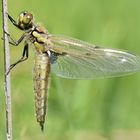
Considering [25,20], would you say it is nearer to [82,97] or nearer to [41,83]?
[41,83]

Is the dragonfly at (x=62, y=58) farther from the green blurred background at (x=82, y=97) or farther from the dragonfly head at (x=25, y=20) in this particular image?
the green blurred background at (x=82, y=97)

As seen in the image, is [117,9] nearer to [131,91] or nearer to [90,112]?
[131,91]

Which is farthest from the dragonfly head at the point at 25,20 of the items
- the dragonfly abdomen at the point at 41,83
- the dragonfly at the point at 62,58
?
the dragonfly abdomen at the point at 41,83

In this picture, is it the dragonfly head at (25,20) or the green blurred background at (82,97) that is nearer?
the dragonfly head at (25,20)

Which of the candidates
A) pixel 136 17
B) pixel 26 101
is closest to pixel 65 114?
pixel 26 101

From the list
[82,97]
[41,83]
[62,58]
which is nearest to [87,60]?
[62,58]

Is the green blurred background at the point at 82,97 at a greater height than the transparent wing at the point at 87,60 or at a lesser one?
lesser
